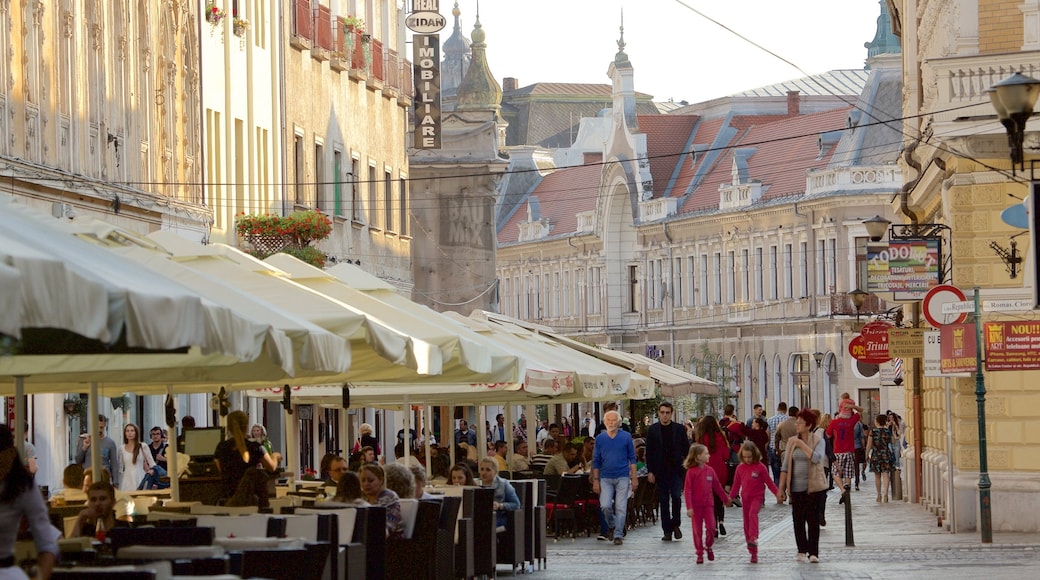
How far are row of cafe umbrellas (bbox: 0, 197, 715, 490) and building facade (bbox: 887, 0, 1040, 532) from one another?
16.8ft

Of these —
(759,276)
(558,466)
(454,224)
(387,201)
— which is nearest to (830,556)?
(558,466)

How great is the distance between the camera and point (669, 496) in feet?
88.8

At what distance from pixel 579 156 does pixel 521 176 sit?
4.48m

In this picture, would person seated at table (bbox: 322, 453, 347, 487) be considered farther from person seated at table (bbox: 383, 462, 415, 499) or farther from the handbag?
the handbag

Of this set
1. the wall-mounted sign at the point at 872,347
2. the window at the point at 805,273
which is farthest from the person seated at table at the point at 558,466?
the window at the point at 805,273

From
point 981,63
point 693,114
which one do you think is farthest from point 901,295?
point 693,114

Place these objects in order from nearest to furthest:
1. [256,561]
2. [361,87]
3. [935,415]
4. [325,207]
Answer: [256,561], [935,415], [325,207], [361,87]

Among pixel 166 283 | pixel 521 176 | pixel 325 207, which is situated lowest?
pixel 166 283

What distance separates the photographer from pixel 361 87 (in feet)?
158

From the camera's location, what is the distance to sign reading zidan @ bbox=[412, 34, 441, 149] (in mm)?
49250

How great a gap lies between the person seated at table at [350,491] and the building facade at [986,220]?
11.4 metres

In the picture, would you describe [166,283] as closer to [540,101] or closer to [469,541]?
[469,541]

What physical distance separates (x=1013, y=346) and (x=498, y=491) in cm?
772

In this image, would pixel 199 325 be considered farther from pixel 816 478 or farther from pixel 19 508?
pixel 816 478
